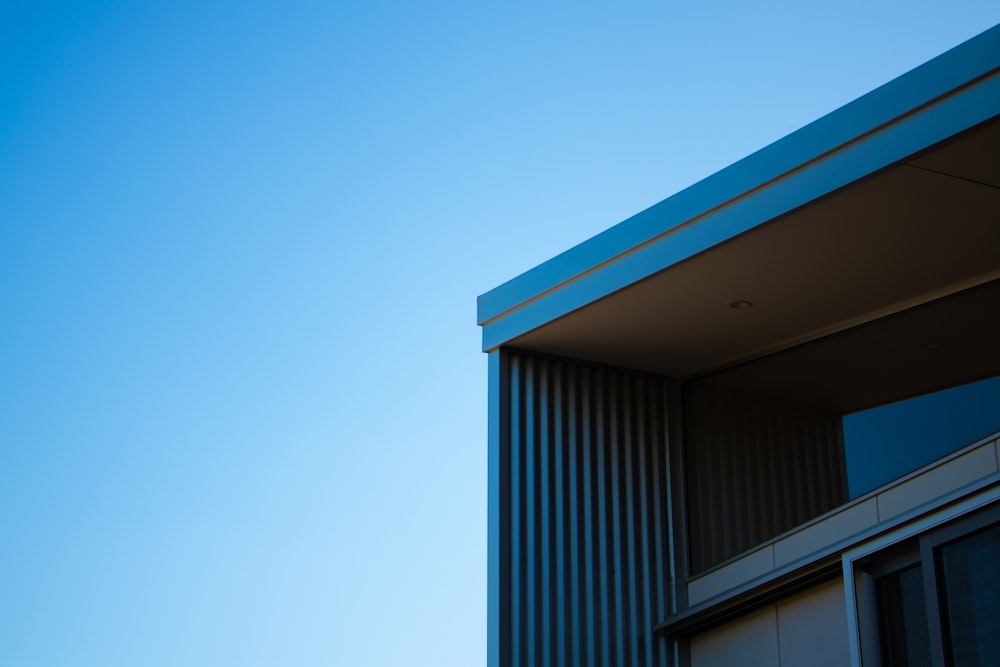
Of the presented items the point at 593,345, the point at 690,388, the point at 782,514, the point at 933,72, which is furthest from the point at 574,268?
the point at 933,72

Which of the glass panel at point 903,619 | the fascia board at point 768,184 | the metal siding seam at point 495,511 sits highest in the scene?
the fascia board at point 768,184

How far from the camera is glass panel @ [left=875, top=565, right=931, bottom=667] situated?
8.80 m

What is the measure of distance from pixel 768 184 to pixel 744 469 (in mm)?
3180

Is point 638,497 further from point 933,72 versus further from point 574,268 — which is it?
point 933,72

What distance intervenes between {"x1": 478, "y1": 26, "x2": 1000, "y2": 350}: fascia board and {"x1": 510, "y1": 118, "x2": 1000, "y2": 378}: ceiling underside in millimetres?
97

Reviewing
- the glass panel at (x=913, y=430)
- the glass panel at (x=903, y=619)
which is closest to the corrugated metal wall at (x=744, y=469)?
the glass panel at (x=913, y=430)

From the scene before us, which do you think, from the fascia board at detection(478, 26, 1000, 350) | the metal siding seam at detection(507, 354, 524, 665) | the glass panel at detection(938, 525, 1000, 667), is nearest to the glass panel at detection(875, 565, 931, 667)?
the glass panel at detection(938, 525, 1000, 667)

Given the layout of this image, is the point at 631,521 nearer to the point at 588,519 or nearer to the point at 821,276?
the point at 588,519

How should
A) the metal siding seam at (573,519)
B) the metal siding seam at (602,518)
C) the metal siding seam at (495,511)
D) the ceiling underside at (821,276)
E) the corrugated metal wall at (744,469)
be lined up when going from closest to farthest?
the ceiling underside at (821,276), the metal siding seam at (495,511), the metal siding seam at (573,519), the metal siding seam at (602,518), the corrugated metal wall at (744,469)

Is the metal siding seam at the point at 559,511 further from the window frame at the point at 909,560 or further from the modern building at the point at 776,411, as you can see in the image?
the window frame at the point at 909,560

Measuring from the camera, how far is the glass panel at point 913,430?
378 inches

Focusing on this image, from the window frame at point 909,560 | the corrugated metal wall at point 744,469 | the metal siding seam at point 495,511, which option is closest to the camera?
the window frame at point 909,560

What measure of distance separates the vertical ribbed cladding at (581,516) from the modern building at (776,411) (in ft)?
0.07

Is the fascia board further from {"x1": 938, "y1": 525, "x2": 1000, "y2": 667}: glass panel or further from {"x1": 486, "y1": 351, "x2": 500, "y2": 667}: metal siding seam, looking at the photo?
{"x1": 938, "y1": 525, "x2": 1000, "y2": 667}: glass panel
